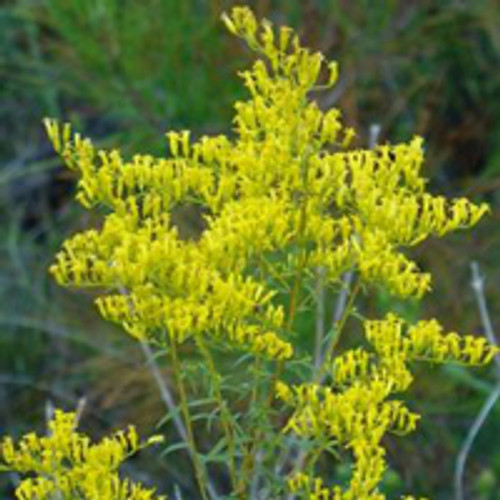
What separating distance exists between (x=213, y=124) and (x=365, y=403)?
3203 millimetres

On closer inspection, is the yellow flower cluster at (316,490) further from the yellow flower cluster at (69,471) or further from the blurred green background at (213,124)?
the blurred green background at (213,124)

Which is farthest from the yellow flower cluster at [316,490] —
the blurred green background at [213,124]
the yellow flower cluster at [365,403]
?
the blurred green background at [213,124]

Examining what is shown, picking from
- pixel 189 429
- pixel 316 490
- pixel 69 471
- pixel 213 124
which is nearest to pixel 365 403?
pixel 316 490

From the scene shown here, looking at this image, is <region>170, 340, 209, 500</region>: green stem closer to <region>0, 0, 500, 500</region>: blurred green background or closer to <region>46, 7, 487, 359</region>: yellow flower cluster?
<region>46, 7, 487, 359</region>: yellow flower cluster

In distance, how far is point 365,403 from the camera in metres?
2.11

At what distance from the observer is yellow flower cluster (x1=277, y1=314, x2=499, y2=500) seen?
209 centimetres

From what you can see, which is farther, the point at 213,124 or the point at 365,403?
the point at 213,124

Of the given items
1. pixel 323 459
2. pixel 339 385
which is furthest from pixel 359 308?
pixel 339 385

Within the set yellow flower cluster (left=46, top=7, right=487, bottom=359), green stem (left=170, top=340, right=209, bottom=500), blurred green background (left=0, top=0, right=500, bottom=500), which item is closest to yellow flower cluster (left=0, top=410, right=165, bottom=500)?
green stem (left=170, top=340, right=209, bottom=500)

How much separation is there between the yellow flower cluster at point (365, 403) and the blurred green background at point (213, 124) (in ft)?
7.57

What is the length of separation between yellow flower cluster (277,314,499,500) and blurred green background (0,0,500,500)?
2.31m

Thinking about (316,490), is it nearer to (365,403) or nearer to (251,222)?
(365,403)

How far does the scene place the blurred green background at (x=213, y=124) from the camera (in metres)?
4.89

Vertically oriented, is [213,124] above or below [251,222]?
above
